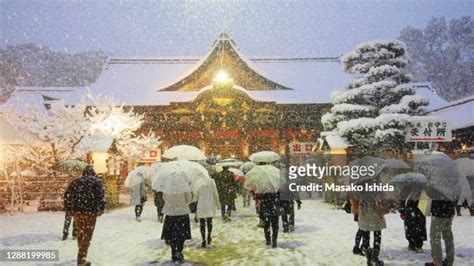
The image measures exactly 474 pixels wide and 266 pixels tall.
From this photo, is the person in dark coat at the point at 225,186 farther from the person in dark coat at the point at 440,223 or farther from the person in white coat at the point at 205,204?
the person in dark coat at the point at 440,223

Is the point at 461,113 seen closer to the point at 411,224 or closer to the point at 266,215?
the point at 411,224

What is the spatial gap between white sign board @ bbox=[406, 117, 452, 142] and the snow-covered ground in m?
2.35

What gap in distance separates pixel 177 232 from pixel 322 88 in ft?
61.0

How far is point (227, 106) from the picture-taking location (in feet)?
67.7

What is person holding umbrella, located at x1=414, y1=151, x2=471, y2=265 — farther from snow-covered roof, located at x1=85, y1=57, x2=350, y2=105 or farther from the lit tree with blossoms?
snow-covered roof, located at x1=85, y1=57, x2=350, y2=105

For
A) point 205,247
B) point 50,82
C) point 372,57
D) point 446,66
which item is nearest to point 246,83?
point 372,57

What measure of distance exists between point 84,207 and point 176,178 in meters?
1.39

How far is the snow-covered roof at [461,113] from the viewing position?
13484mm

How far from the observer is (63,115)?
666 inches

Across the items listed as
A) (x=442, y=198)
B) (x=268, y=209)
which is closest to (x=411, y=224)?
(x=442, y=198)

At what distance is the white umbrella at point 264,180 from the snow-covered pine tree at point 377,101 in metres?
7.43

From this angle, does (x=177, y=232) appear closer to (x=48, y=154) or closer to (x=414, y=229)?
(x=414, y=229)

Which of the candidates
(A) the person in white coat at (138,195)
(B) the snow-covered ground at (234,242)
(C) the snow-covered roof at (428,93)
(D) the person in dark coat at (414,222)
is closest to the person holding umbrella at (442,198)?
(B) the snow-covered ground at (234,242)

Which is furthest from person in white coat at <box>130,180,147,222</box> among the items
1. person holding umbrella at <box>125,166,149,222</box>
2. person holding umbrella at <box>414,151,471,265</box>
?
person holding umbrella at <box>414,151,471,265</box>
